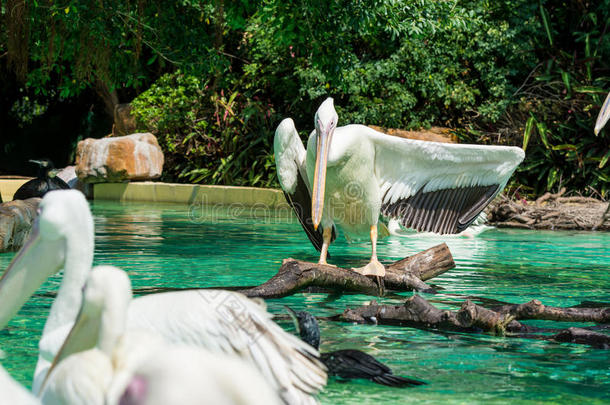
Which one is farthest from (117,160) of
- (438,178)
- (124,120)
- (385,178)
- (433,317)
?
(433,317)

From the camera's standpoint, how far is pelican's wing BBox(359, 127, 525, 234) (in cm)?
601

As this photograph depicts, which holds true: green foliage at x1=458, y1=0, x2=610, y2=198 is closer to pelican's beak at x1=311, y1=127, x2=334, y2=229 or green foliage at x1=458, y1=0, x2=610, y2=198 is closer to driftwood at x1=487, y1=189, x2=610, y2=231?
driftwood at x1=487, y1=189, x2=610, y2=231

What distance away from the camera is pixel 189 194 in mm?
13227

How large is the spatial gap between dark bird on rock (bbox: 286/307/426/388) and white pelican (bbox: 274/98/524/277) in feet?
8.07

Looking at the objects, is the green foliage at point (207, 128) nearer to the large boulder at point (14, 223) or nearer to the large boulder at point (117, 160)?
the large boulder at point (117, 160)

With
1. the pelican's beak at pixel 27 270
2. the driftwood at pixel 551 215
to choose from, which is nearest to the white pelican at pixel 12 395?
the pelican's beak at pixel 27 270

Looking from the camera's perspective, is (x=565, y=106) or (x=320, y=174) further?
(x=565, y=106)

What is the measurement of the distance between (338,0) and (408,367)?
4.59 metres

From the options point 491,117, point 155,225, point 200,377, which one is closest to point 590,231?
point 491,117

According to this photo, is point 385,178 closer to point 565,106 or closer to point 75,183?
point 565,106

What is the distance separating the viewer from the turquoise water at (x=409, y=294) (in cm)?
314

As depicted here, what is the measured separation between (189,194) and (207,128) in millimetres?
Answer: 2456

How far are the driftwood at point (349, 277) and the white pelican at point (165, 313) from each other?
6.39ft

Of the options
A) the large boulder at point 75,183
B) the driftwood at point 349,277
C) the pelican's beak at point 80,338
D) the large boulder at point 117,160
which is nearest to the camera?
the pelican's beak at point 80,338
